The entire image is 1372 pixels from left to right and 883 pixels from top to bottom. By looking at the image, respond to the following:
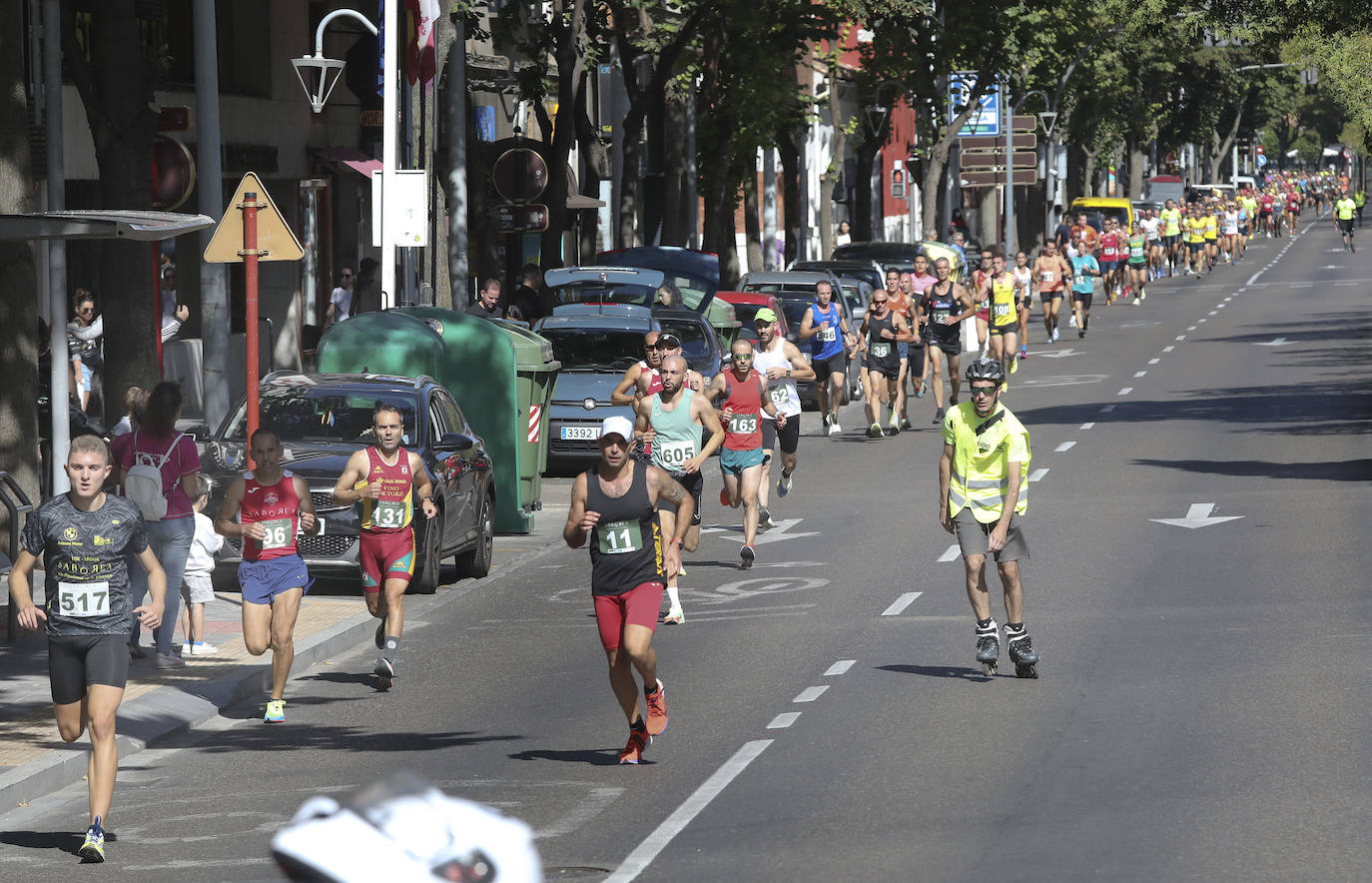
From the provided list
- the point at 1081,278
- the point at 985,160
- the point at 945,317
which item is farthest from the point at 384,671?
the point at 985,160

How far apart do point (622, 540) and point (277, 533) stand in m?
2.39

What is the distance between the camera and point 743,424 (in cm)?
1767

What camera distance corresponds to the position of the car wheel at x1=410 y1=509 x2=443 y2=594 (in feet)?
53.9

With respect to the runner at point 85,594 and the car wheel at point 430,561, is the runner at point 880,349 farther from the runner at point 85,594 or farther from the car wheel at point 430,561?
the runner at point 85,594

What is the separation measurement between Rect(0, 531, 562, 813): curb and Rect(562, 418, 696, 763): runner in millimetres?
2518

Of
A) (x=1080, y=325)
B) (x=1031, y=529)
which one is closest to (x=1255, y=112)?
(x=1080, y=325)

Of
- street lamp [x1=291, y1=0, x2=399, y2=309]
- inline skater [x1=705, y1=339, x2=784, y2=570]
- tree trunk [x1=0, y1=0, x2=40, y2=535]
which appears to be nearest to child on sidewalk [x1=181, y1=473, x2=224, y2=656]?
tree trunk [x1=0, y1=0, x2=40, y2=535]

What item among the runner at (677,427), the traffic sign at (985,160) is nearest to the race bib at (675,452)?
the runner at (677,427)

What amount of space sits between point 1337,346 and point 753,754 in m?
31.8

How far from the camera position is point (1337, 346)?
40.0m

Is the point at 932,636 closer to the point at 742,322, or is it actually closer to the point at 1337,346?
the point at 742,322

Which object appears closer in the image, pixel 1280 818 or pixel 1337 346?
pixel 1280 818

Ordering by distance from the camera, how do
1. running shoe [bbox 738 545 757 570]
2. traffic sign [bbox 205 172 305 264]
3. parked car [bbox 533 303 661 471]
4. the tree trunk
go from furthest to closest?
1. parked car [bbox 533 303 661 471]
2. running shoe [bbox 738 545 757 570]
3. the tree trunk
4. traffic sign [bbox 205 172 305 264]

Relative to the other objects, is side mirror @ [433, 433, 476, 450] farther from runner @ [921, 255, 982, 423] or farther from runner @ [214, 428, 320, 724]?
runner @ [921, 255, 982, 423]
